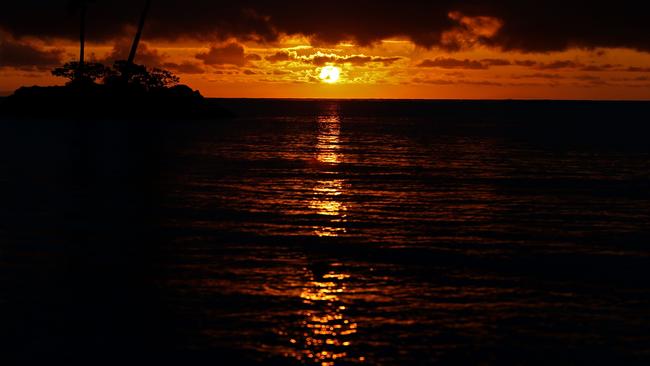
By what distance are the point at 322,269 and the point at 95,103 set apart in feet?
357

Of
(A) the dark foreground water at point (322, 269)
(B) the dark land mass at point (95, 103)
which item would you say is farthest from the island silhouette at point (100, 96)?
(A) the dark foreground water at point (322, 269)

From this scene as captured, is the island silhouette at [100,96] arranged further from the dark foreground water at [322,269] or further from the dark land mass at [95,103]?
the dark foreground water at [322,269]

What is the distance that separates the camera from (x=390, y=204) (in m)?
36.1

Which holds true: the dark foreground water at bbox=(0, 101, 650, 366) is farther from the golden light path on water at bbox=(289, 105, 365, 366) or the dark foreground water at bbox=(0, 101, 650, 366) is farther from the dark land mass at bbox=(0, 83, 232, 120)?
the dark land mass at bbox=(0, 83, 232, 120)

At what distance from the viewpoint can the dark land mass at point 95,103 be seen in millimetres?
124625

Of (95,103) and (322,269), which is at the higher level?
(95,103)

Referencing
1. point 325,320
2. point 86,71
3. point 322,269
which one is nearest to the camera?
point 325,320

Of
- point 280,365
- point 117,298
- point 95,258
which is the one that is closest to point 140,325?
point 117,298

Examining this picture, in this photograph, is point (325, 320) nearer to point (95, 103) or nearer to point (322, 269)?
point (322, 269)

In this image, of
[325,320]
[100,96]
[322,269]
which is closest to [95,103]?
[100,96]

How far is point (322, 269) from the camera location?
22.5m

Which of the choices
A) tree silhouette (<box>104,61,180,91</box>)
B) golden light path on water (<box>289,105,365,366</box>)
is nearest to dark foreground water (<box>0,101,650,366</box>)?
golden light path on water (<box>289,105,365,366</box>)

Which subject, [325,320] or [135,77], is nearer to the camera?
[325,320]

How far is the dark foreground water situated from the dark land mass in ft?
253
